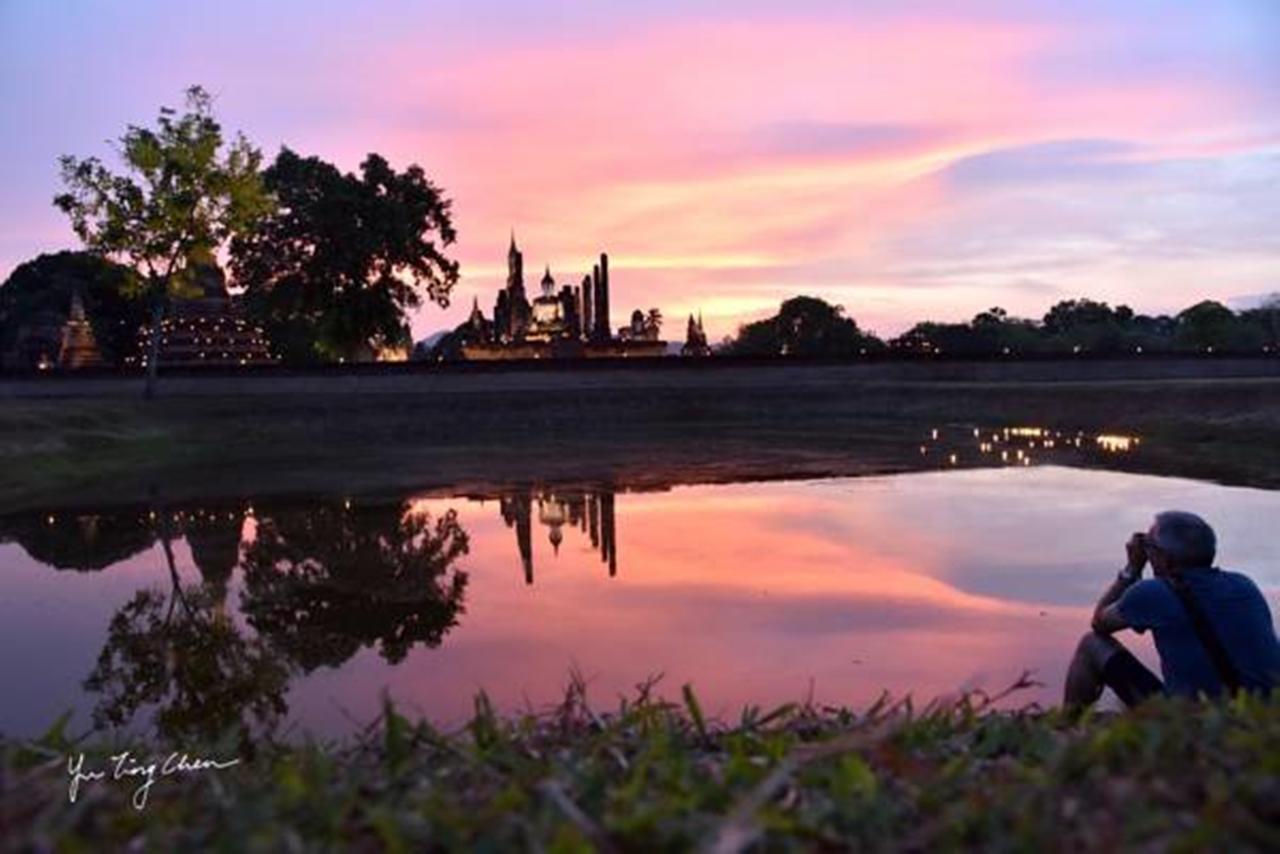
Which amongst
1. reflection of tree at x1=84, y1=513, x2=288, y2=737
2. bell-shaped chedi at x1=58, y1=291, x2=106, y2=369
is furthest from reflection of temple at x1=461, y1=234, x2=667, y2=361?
reflection of tree at x1=84, y1=513, x2=288, y2=737

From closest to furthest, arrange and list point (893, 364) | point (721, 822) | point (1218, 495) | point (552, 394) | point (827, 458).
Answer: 1. point (721, 822)
2. point (1218, 495)
3. point (827, 458)
4. point (552, 394)
5. point (893, 364)

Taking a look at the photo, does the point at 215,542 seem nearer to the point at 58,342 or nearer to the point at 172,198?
the point at 172,198

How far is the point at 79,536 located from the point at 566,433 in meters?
28.0

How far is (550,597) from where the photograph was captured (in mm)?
12836

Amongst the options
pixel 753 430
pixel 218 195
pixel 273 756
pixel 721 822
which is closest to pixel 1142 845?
pixel 721 822

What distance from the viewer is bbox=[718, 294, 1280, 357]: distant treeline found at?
100500 mm

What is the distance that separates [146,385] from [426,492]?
95.0 feet

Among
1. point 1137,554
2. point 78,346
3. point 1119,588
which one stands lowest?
point 1119,588

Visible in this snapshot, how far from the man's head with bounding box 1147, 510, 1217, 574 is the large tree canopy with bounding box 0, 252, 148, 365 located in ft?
274

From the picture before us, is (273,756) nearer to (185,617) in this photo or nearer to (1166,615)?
(1166,615)

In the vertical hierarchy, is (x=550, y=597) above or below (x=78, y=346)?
below

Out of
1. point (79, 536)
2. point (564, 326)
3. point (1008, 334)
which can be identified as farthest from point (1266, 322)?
point (79, 536)

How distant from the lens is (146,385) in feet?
158

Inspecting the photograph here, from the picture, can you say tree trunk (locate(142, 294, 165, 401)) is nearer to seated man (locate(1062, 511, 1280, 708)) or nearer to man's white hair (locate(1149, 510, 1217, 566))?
seated man (locate(1062, 511, 1280, 708))
